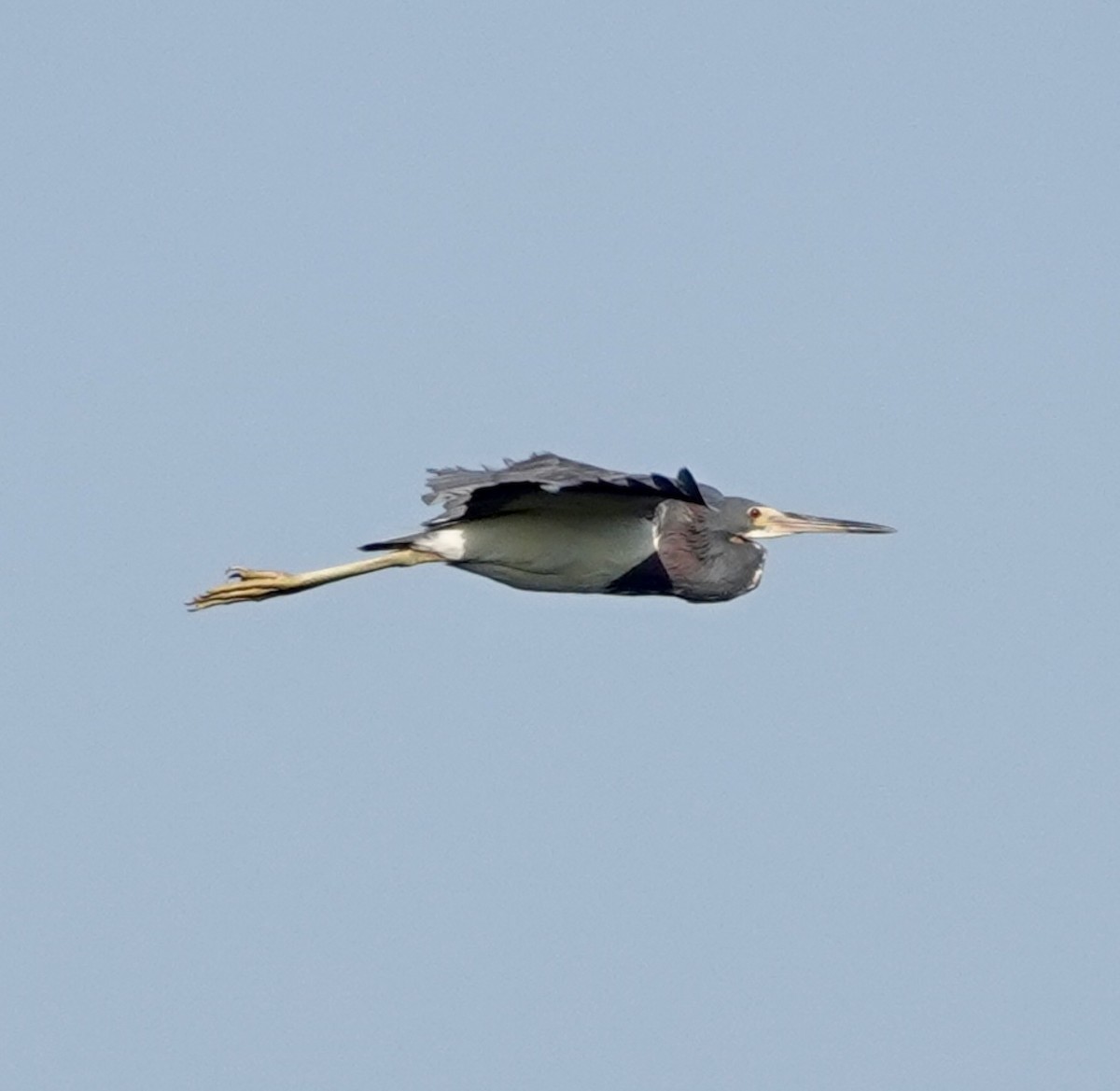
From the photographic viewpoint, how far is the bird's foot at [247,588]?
63.3 feet

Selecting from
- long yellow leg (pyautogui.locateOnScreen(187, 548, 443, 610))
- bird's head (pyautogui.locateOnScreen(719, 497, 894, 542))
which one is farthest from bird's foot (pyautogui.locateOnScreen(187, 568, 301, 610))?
bird's head (pyautogui.locateOnScreen(719, 497, 894, 542))

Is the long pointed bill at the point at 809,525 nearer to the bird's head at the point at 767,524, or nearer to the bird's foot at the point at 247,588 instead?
the bird's head at the point at 767,524

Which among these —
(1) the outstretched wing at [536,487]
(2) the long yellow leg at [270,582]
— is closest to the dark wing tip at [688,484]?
(1) the outstretched wing at [536,487]

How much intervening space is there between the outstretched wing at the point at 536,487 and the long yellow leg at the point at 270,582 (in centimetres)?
71

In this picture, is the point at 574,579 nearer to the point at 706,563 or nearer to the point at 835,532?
the point at 706,563

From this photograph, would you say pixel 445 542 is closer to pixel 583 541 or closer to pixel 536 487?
pixel 583 541

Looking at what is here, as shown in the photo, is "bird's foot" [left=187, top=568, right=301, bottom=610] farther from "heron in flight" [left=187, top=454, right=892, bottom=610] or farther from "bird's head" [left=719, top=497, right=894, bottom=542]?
"bird's head" [left=719, top=497, right=894, bottom=542]

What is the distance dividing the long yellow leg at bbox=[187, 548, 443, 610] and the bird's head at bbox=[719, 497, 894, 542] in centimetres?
238

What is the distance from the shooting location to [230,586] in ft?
63.8

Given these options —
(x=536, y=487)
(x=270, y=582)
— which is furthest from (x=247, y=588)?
(x=536, y=487)

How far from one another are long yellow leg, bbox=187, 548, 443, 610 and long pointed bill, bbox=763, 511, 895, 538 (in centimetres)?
275

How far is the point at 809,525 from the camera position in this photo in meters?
19.4

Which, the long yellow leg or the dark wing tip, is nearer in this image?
the dark wing tip

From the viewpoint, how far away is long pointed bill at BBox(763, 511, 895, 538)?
63.1ft
